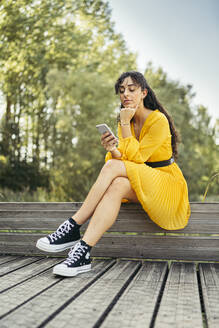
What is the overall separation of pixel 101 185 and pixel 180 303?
2.72ft

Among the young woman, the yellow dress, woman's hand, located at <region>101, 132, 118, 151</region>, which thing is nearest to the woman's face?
the young woman

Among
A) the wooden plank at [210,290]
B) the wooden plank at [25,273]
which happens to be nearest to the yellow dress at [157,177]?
the wooden plank at [210,290]

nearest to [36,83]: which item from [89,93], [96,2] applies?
[89,93]

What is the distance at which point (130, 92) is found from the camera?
2.57m

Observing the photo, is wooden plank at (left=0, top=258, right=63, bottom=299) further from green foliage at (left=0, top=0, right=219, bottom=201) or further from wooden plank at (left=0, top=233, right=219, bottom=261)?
green foliage at (left=0, top=0, right=219, bottom=201)

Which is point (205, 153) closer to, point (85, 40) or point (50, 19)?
point (85, 40)

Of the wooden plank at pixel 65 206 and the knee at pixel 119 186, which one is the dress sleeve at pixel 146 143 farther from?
the wooden plank at pixel 65 206

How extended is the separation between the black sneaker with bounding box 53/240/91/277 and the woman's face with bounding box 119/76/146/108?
104 centimetres

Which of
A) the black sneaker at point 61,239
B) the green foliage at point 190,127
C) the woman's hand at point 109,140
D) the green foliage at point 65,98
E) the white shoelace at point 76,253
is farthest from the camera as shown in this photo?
the green foliage at point 190,127

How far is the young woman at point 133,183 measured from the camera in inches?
83.4

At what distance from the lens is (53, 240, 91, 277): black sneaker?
1990 mm

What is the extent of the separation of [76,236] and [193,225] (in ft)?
2.54

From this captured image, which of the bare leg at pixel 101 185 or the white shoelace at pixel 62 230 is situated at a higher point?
the bare leg at pixel 101 185

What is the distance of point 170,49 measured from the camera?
11195 mm
